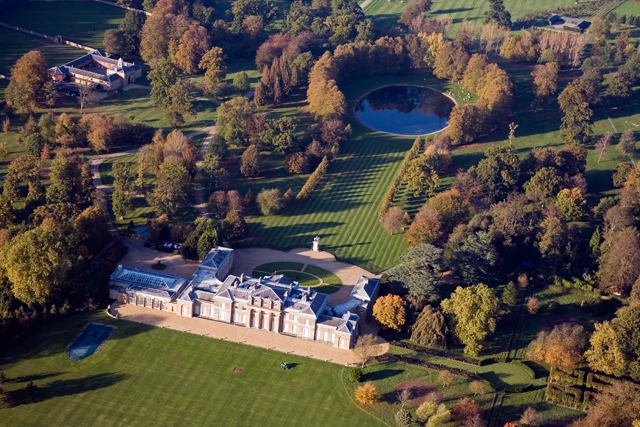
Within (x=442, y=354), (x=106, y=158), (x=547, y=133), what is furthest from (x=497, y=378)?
(x=106, y=158)

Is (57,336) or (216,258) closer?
(57,336)

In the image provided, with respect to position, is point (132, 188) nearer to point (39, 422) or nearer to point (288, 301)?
point (288, 301)

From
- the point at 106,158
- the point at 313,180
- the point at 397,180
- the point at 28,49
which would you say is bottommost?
the point at 313,180

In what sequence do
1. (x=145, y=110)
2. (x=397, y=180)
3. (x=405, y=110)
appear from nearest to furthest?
1. (x=397, y=180)
2. (x=145, y=110)
3. (x=405, y=110)

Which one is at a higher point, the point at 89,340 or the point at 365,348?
the point at 365,348

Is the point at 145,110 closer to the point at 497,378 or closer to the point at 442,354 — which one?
the point at 442,354

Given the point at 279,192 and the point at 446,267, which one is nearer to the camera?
the point at 446,267

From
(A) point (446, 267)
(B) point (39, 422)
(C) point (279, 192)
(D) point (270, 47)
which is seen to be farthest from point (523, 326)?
(D) point (270, 47)
